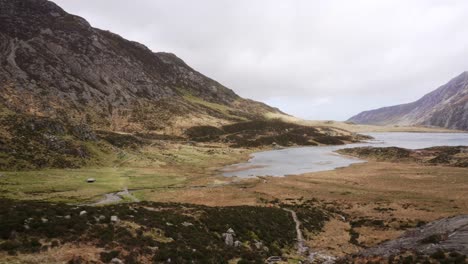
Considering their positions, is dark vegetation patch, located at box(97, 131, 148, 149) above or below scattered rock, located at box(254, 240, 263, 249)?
above

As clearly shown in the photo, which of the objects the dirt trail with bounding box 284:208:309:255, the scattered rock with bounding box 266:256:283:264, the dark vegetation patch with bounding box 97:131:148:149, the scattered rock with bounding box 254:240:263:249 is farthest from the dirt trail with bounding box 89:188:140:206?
the dark vegetation patch with bounding box 97:131:148:149

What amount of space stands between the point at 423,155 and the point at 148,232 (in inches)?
5063

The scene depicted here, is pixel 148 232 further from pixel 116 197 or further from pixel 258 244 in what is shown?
pixel 116 197

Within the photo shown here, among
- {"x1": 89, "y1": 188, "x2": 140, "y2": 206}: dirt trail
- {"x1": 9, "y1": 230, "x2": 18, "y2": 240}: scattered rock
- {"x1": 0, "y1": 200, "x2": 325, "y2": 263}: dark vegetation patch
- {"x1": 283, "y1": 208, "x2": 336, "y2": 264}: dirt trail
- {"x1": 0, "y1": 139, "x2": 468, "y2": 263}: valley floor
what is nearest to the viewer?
{"x1": 9, "y1": 230, "x2": 18, "y2": 240}: scattered rock

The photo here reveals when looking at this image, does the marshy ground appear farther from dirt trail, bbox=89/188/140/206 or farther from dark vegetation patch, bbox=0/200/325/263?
dirt trail, bbox=89/188/140/206

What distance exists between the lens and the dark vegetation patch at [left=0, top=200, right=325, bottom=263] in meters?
24.5

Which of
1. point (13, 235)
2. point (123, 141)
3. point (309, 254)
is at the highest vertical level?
point (123, 141)

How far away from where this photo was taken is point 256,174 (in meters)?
101

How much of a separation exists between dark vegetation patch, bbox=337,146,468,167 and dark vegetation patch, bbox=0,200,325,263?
303 feet

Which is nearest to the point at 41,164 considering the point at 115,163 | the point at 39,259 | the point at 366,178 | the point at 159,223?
the point at 115,163

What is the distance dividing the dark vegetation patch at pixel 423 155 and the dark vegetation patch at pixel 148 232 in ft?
303

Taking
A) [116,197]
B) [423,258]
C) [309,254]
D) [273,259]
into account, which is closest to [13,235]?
[273,259]

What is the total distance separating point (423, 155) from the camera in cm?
13050

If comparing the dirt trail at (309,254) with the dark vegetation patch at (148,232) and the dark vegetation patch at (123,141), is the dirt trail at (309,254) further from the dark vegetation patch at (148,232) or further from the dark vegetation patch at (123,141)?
the dark vegetation patch at (123,141)
